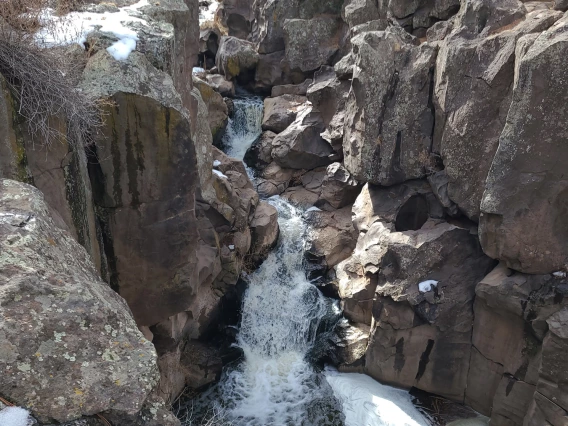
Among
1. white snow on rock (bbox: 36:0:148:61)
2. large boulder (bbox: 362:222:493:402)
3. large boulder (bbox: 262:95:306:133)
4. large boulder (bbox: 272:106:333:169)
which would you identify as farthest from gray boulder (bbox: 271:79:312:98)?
white snow on rock (bbox: 36:0:148:61)

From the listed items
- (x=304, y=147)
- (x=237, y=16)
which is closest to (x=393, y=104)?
(x=304, y=147)

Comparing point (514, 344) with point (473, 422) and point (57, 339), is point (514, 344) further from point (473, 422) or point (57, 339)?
point (57, 339)

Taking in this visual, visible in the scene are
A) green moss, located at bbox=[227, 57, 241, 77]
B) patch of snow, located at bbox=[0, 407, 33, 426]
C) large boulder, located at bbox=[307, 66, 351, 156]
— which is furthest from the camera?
green moss, located at bbox=[227, 57, 241, 77]

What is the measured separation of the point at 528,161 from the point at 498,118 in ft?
4.67

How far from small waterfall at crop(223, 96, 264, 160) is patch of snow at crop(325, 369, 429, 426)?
9254 mm

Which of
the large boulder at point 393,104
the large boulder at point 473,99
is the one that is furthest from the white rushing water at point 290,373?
the large boulder at point 473,99

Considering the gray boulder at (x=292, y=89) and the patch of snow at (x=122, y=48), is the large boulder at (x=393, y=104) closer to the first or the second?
the patch of snow at (x=122, y=48)

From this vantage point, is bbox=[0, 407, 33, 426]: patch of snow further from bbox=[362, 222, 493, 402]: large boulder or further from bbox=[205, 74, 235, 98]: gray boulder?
bbox=[205, 74, 235, 98]: gray boulder

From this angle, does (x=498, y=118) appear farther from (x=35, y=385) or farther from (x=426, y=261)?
(x=35, y=385)

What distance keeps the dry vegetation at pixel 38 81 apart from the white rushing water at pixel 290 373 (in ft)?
19.4

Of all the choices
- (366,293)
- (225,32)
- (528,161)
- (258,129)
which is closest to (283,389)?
(366,293)

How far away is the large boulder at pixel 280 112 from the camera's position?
1698cm

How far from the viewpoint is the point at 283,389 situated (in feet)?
33.8

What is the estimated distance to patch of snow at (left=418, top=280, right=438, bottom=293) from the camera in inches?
377
